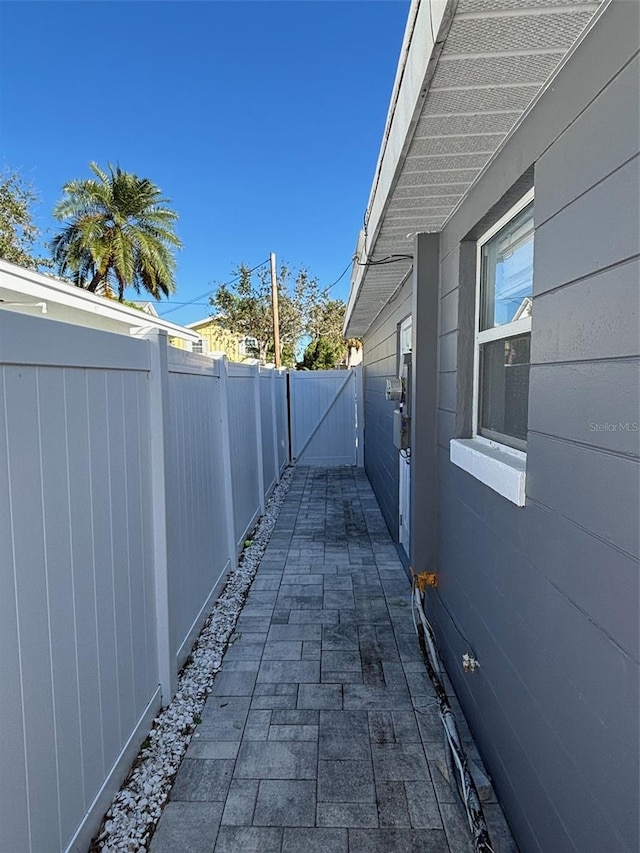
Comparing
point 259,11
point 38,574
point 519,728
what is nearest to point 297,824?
point 519,728

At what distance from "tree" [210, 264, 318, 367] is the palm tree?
426 cm

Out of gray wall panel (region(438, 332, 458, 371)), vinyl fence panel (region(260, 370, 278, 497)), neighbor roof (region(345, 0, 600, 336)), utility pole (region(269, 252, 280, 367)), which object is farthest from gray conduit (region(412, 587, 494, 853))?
utility pole (region(269, 252, 280, 367))

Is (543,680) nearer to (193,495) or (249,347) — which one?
(193,495)

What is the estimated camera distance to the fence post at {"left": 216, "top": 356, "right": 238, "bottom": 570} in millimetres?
4066

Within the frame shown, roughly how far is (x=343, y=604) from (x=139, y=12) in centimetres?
704

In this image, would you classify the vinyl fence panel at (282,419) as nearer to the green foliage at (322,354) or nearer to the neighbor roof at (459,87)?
the neighbor roof at (459,87)

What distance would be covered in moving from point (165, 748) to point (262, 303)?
19.3 m

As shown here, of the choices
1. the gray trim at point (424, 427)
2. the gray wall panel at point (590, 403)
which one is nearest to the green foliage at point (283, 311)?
the gray trim at point (424, 427)

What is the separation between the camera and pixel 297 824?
1.79 m

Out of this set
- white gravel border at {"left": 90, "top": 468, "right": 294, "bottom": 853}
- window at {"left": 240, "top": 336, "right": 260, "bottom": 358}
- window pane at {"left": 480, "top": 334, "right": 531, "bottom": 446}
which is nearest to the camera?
white gravel border at {"left": 90, "top": 468, "right": 294, "bottom": 853}

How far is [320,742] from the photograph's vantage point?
2.22 meters

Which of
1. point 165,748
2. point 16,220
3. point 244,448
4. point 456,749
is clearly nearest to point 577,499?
point 456,749

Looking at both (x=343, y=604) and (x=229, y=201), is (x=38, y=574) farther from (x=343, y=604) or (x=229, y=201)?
(x=229, y=201)

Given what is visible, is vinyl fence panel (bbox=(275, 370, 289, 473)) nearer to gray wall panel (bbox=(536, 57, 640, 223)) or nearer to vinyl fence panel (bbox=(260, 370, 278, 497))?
vinyl fence panel (bbox=(260, 370, 278, 497))
